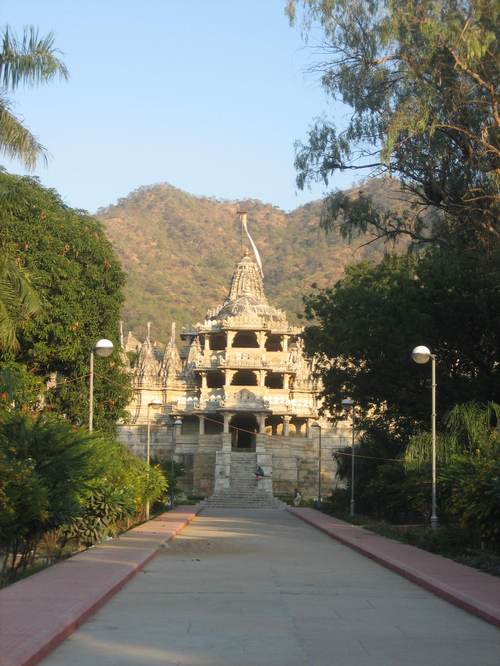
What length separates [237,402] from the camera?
202ft

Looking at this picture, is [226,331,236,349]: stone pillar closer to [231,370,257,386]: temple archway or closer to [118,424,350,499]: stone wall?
[231,370,257,386]: temple archway

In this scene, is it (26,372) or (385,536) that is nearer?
(385,536)

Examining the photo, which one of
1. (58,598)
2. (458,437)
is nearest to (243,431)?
(458,437)

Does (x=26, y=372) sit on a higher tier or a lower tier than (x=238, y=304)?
lower

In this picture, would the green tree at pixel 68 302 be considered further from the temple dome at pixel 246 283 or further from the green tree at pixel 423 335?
the temple dome at pixel 246 283

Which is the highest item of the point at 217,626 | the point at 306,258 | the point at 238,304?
the point at 306,258

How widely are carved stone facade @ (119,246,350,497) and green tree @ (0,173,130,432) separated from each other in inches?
895

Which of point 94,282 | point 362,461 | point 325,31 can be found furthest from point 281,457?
point 325,31

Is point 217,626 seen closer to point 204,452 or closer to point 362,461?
point 362,461

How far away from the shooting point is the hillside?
138 m

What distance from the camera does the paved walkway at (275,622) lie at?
8766 mm

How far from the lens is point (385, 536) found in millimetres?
25875

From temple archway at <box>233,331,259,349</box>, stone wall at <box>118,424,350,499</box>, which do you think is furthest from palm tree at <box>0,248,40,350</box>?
temple archway at <box>233,331,259,349</box>

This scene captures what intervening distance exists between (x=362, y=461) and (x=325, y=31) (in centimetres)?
1671
